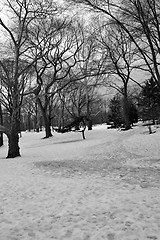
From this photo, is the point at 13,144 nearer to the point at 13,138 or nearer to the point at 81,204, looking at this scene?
the point at 13,138

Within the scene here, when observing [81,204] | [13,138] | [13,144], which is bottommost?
[81,204]

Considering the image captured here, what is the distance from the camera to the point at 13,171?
7.79 meters

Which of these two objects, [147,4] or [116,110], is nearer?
[147,4]

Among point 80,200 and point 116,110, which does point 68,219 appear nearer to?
point 80,200

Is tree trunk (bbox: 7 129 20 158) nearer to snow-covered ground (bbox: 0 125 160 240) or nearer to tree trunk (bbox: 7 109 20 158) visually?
tree trunk (bbox: 7 109 20 158)

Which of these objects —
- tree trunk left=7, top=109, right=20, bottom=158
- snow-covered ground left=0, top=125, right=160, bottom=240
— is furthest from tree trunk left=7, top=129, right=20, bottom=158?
snow-covered ground left=0, top=125, right=160, bottom=240

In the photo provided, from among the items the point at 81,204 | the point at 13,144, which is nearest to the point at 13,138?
the point at 13,144

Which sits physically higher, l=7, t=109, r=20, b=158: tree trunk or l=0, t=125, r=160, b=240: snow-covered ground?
l=7, t=109, r=20, b=158: tree trunk

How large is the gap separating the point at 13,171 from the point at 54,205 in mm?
4075

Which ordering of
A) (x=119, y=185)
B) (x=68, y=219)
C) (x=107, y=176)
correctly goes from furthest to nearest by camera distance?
(x=107, y=176) < (x=119, y=185) < (x=68, y=219)

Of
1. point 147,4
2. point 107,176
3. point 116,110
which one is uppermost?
point 147,4

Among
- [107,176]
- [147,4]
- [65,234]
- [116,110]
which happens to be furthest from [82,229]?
[116,110]

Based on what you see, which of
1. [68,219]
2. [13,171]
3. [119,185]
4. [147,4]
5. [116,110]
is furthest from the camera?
[116,110]

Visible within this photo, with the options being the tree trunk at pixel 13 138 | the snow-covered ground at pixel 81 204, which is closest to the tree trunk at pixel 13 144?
the tree trunk at pixel 13 138
